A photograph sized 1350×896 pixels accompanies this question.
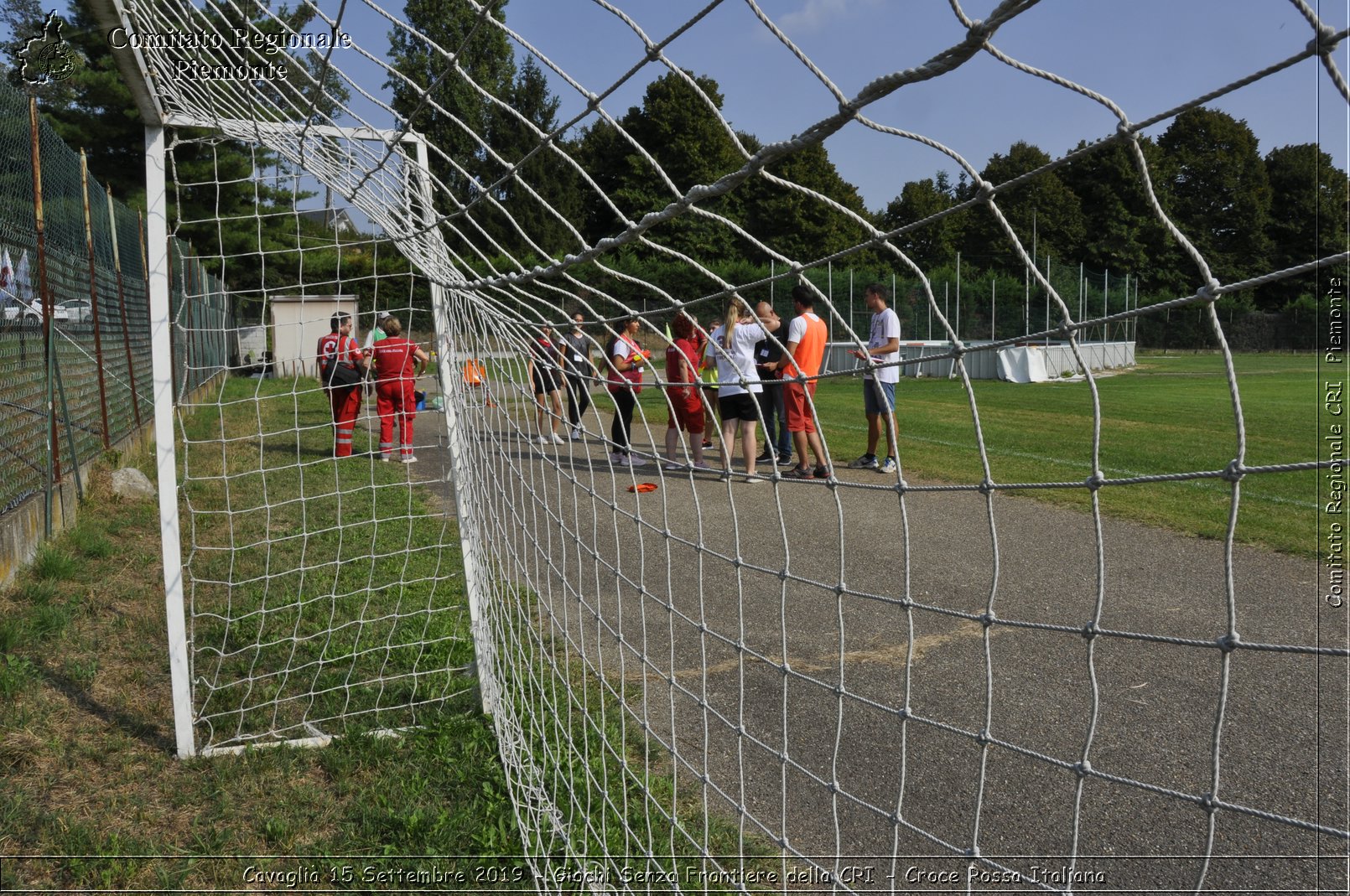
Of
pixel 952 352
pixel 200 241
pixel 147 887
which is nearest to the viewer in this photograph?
pixel 952 352

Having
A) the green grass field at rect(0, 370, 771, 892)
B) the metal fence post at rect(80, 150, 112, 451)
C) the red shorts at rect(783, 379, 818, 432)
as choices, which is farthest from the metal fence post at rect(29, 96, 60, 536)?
the red shorts at rect(783, 379, 818, 432)

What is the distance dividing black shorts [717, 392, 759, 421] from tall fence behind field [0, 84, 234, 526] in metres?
3.85

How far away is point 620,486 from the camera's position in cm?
818

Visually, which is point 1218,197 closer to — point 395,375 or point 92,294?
point 395,375

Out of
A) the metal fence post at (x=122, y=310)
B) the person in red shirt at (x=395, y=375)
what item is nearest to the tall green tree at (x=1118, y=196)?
the person in red shirt at (x=395, y=375)

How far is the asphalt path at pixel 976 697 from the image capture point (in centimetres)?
224

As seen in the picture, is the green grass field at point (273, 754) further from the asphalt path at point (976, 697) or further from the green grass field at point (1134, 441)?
the green grass field at point (1134, 441)

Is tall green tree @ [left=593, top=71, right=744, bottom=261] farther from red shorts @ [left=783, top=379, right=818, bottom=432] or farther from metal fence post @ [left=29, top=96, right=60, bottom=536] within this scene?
metal fence post @ [left=29, top=96, right=60, bottom=536]

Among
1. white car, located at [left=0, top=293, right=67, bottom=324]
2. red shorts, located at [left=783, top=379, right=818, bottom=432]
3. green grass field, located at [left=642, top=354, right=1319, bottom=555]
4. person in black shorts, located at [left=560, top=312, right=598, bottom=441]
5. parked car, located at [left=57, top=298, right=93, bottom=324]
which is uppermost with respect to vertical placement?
parked car, located at [left=57, top=298, right=93, bottom=324]

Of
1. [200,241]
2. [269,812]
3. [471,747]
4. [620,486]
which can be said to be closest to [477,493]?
[471,747]

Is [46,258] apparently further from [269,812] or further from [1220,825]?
[1220,825]

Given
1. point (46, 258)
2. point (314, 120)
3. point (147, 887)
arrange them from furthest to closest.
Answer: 1. point (46, 258)
2. point (314, 120)
3. point (147, 887)

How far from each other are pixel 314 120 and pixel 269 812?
2.67 meters

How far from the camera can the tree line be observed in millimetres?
1557
